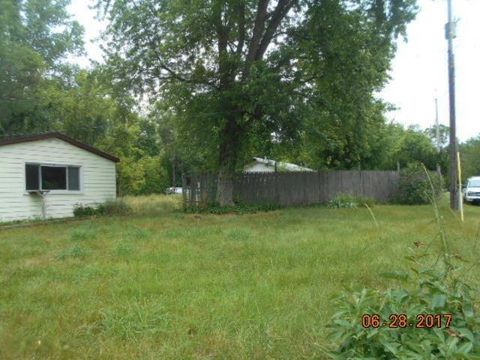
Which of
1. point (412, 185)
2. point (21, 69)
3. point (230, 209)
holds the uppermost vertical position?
point (21, 69)

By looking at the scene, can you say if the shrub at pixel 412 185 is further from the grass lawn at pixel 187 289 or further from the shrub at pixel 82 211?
the shrub at pixel 82 211

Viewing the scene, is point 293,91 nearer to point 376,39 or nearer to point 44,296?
point 376,39

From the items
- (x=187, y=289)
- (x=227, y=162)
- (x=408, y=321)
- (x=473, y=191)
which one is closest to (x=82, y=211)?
(x=227, y=162)

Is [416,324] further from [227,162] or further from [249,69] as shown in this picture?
[227,162]

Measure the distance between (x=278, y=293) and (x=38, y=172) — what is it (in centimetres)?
1273

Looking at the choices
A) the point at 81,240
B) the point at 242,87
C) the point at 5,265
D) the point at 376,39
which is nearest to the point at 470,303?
the point at 5,265

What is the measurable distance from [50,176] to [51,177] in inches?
2.0

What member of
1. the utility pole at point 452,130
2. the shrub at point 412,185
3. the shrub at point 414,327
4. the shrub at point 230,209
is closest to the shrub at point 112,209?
the shrub at point 230,209

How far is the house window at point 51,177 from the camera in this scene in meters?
15.2

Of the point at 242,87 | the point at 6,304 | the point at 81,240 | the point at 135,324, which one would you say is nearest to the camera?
the point at 135,324

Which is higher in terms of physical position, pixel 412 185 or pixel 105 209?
pixel 412 185

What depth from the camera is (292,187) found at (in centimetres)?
1980

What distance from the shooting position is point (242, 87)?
47.4 feet

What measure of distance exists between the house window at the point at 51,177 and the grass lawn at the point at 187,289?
239 inches
